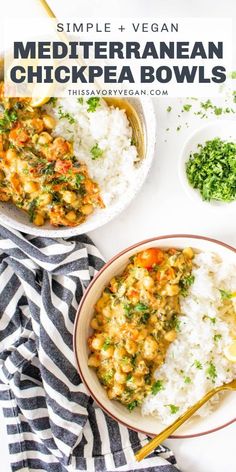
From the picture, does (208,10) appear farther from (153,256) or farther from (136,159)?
(153,256)

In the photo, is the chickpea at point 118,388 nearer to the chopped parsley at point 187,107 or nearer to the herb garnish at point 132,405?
the herb garnish at point 132,405

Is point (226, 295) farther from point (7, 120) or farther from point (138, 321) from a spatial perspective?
point (7, 120)

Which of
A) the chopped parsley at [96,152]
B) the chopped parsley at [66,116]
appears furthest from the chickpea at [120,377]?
Answer: the chopped parsley at [66,116]

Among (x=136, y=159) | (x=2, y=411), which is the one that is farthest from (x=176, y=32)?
(x=2, y=411)

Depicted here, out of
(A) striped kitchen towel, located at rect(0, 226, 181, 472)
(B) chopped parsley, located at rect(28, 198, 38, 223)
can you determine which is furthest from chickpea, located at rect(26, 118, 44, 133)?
(A) striped kitchen towel, located at rect(0, 226, 181, 472)

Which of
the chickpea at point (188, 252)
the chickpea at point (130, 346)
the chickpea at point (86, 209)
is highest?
the chickpea at point (86, 209)

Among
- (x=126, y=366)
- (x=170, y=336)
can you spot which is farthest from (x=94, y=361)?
(x=170, y=336)

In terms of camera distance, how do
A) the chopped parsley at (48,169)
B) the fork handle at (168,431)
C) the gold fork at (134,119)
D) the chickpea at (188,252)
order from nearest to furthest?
the fork handle at (168,431) < the chopped parsley at (48,169) < the chickpea at (188,252) < the gold fork at (134,119)

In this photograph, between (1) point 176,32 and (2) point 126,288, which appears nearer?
(2) point 126,288
